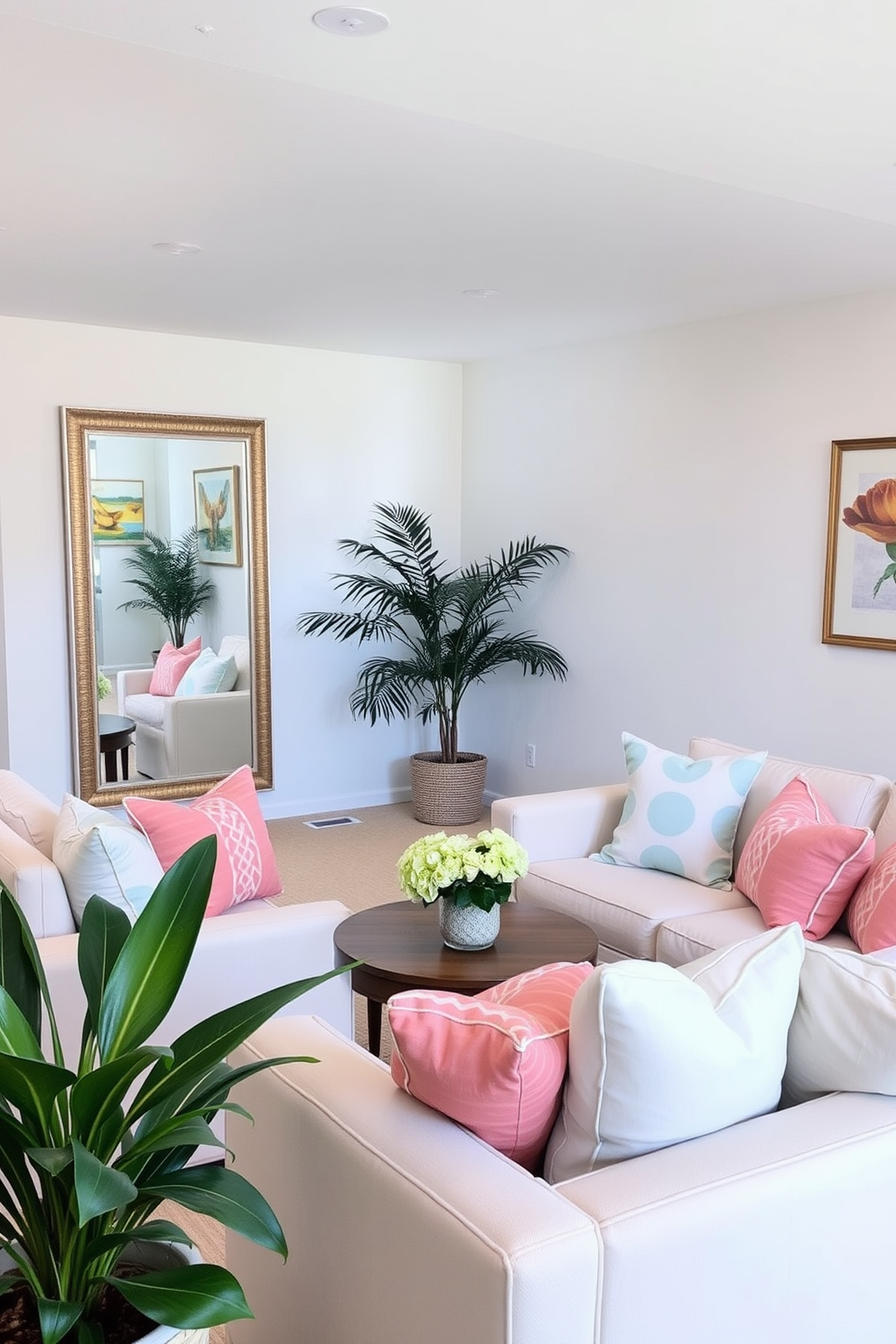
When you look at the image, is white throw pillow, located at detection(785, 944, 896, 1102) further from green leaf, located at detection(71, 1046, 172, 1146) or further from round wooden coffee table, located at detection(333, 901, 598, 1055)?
round wooden coffee table, located at detection(333, 901, 598, 1055)

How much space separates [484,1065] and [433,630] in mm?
4559

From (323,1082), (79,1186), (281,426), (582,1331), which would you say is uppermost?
(281,426)

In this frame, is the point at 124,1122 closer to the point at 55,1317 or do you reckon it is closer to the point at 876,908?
the point at 55,1317

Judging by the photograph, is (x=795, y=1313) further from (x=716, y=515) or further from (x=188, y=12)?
(x=716, y=515)

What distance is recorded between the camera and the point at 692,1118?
1.57 meters

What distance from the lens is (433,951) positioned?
Answer: 290cm

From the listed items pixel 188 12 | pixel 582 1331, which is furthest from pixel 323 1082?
pixel 188 12

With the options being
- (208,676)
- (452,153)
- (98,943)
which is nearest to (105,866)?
(98,943)

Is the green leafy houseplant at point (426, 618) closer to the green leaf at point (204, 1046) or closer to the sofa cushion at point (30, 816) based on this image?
the sofa cushion at point (30, 816)

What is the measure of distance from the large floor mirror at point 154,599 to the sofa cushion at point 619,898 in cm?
260

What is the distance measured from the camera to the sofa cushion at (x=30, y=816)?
9.56 feet

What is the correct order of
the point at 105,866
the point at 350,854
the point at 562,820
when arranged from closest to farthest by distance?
the point at 105,866 → the point at 562,820 → the point at 350,854

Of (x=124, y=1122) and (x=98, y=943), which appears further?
(x=98, y=943)

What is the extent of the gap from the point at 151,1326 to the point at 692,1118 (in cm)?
70
